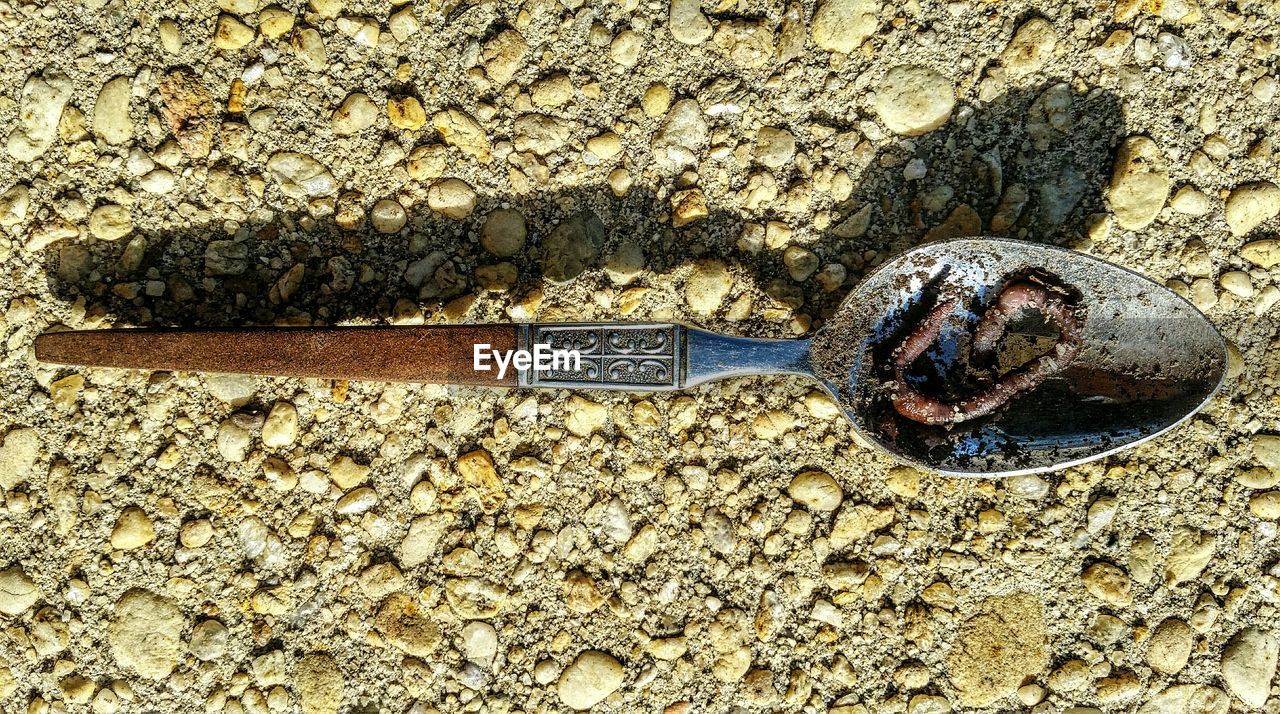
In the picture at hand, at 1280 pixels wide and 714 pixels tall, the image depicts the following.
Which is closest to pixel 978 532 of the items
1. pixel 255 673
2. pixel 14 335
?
pixel 255 673

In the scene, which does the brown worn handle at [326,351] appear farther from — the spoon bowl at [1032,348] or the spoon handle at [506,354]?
the spoon bowl at [1032,348]

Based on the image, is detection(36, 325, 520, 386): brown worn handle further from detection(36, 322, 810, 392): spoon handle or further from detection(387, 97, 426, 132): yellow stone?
detection(387, 97, 426, 132): yellow stone

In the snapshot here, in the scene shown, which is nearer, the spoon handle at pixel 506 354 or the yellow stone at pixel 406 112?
the spoon handle at pixel 506 354

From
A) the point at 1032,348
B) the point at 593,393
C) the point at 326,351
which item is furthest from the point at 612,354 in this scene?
the point at 1032,348

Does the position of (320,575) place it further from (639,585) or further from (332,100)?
(332,100)

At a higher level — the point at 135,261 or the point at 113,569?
the point at 135,261

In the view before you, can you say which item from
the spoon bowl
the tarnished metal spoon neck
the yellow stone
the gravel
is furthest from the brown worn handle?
the spoon bowl

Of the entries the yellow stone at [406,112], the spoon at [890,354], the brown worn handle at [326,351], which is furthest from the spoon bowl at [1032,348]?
the yellow stone at [406,112]
